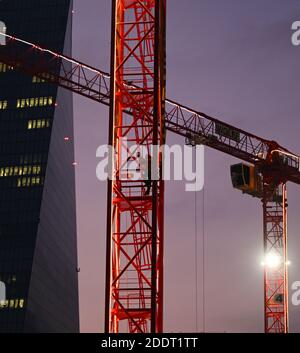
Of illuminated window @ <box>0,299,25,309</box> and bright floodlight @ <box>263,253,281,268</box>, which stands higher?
illuminated window @ <box>0,299,25,309</box>

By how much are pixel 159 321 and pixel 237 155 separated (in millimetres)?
65584

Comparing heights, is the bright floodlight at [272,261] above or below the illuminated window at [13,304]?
below

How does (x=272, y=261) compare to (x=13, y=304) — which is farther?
(x=13, y=304)

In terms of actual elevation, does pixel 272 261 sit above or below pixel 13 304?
below

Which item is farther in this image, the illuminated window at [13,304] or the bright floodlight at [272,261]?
the illuminated window at [13,304]

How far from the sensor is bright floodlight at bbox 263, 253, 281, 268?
337 ft

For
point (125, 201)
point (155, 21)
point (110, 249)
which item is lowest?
point (110, 249)

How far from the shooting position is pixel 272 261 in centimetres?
10281

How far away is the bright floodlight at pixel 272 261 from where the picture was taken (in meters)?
103

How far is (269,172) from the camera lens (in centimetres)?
10269
